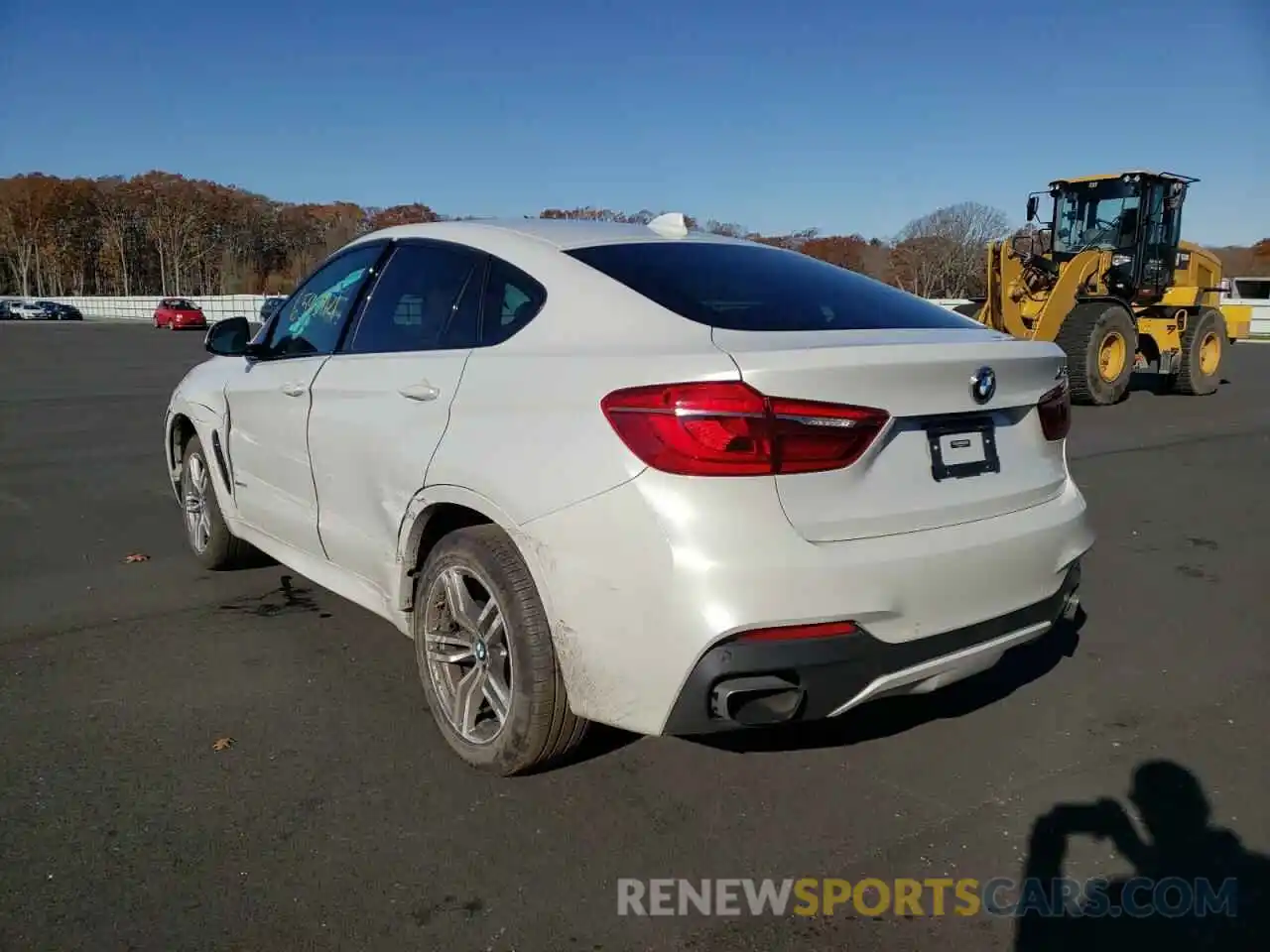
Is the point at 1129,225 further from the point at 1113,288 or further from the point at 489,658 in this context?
the point at 489,658

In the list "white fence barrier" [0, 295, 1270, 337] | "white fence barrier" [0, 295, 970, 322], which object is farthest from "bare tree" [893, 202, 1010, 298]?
"white fence barrier" [0, 295, 970, 322]

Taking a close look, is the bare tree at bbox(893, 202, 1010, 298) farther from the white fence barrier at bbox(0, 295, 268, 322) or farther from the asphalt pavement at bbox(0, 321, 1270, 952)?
the asphalt pavement at bbox(0, 321, 1270, 952)

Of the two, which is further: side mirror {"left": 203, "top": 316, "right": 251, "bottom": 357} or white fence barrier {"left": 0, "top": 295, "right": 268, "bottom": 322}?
white fence barrier {"left": 0, "top": 295, "right": 268, "bottom": 322}

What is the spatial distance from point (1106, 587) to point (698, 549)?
3.46 metres

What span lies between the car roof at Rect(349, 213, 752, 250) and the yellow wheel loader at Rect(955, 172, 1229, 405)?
1099cm

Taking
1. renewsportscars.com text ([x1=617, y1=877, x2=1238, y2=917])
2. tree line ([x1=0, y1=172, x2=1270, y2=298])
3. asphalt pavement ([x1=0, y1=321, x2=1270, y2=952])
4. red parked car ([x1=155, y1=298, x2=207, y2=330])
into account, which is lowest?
renewsportscars.com text ([x1=617, y1=877, x2=1238, y2=917])

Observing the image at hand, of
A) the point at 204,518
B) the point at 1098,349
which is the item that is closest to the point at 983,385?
the point at 204,518

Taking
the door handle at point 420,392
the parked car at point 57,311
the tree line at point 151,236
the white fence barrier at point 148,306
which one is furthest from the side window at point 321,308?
the tree line at point 151,236

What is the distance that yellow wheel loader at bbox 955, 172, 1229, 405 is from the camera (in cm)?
1346

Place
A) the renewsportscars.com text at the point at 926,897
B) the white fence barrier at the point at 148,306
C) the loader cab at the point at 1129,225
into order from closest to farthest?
the renewsportscars.com text at the point at 926,897, the loader cab at the point at 1129,225, the white fence barrier at the point at 148,306

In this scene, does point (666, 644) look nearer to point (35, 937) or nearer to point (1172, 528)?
point (35, 937)

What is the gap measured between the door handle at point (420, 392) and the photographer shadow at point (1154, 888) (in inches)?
84.4

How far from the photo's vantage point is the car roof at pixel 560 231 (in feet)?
10.7

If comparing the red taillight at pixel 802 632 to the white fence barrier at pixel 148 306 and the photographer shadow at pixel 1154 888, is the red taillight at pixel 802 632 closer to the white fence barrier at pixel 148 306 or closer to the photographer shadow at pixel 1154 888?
the photographer shadow at pixel 1154 888
